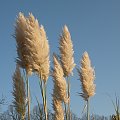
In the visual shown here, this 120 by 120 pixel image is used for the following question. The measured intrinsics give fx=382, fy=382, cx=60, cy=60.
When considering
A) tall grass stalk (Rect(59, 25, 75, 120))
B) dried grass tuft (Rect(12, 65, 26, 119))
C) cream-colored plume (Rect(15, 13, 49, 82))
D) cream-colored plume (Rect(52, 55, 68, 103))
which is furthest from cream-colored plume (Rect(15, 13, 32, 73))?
tall grass stalk (Rect(59, 25, 75, 120))

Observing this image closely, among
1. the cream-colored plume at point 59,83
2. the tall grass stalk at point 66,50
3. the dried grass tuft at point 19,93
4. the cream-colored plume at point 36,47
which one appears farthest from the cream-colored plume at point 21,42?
the tall grass stalk at point 66,50

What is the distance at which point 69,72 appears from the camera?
25.2 ft

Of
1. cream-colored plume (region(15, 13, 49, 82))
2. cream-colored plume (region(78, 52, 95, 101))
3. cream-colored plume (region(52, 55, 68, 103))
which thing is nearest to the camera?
cream-colored plume (region(15, 13, 49, 82))

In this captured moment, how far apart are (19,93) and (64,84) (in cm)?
96

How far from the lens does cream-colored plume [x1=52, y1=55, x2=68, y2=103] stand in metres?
6.76

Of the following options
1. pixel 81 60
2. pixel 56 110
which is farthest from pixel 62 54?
pixel 56 110

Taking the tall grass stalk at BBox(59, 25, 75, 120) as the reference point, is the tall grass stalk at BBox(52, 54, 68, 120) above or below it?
below

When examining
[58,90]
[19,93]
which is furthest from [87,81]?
[19,93]

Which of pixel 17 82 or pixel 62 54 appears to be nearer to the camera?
pixel 17 82

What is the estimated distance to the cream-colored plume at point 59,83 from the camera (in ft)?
22.2

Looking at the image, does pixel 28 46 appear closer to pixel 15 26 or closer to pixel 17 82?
pixel 15 26

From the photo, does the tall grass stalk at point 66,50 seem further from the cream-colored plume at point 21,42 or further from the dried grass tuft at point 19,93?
the cream-colored plume at point 21,42

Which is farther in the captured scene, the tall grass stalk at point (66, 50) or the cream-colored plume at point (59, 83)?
the tall grass stalk at point (66, 50)

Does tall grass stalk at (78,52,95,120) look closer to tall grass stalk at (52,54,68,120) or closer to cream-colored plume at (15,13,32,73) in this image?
tall grass stalk at (52,54,68,120)
